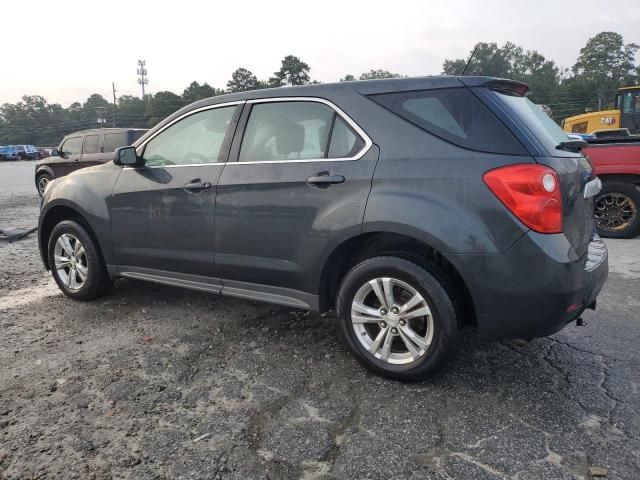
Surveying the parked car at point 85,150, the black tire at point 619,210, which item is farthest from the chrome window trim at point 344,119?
the parked car at point 85,150

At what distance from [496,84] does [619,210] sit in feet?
19.5

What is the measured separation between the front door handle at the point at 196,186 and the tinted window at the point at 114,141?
842 cm

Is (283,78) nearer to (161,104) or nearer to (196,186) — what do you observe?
(161,104)

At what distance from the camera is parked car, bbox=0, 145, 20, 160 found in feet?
168

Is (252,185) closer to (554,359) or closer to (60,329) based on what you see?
(60,329)

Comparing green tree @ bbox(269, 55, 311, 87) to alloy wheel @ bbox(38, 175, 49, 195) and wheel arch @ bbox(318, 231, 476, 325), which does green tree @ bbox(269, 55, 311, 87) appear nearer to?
alloy wheel @ bbox(38, 175, 49, 195)

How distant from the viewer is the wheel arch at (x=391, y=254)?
296 cm

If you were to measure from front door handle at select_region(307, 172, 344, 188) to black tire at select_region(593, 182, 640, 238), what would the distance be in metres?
6.05

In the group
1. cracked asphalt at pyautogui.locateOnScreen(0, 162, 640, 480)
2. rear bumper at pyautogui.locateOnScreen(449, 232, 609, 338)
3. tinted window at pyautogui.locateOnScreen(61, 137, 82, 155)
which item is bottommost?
cracked asphalt at pyautogui.locateOnScreen(0, 162, 640, 480)

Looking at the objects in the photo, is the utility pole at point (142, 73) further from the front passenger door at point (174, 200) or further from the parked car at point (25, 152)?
the front passenger door at point (174, 200)

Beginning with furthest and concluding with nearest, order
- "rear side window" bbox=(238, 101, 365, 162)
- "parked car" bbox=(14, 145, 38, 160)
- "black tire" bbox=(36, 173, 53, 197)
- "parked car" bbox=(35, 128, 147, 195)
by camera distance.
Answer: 1. "parked car" bbox=(14, 145, 38, 160)
2. "black tire" bbox=(36, 173, 53, 197)
3. "parked car" bbox=(35, 128, 147, 195)
4. "rear side window" bbox=(238, 101, 365, 162)

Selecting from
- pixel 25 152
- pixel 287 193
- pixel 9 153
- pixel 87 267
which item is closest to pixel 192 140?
pixel 287 193

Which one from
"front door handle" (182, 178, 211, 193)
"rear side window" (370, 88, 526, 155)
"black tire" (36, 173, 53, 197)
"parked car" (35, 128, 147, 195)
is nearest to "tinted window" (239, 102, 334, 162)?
"front door handle" (182, 178, 211, 193)

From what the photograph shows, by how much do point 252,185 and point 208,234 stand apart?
53 centimetres
